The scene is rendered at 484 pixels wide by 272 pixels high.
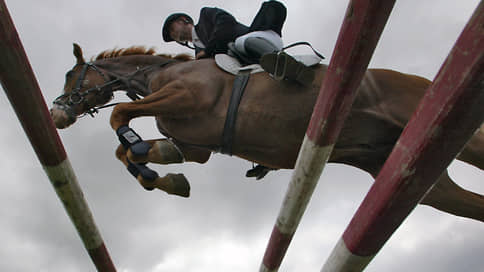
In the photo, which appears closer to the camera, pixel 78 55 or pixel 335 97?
pixel 335 97

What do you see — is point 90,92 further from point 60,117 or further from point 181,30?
point 181,30

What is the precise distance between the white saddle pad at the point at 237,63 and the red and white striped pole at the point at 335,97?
1048mm

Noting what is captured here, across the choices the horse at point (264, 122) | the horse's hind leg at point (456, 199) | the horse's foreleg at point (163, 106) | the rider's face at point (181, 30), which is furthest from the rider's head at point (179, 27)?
the horse's hind leg at point (456, 199)

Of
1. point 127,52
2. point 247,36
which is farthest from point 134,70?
point 247,36

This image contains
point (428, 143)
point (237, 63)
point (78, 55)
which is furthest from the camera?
point (78, 55)

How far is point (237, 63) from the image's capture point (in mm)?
3785

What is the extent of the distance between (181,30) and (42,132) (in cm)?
240

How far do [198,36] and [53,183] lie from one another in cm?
229

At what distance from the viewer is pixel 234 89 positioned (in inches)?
138

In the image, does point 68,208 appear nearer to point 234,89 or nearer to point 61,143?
point 61,143

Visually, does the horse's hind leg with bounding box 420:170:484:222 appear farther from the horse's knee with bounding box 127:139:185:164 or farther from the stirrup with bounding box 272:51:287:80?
the horse's knee with bounding box 127:139:185:164

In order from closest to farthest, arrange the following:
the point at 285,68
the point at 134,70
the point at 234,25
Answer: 1. the point at 285,68
2. the point at 234,25
3. the point at 134,70

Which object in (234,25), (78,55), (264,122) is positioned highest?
(234,25)

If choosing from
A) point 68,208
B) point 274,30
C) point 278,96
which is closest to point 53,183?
point 68,208
